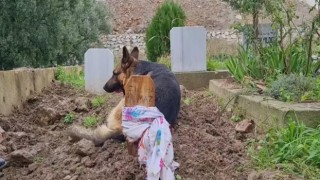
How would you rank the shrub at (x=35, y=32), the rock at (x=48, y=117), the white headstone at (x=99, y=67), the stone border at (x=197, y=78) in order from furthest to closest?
the shrub at (x=35, y=32) → the stone border at (x=197, y=78) → the white headstone at (x=99, y=67) → the rock at (x=48, y=117)

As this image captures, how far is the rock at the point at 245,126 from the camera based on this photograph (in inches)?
180

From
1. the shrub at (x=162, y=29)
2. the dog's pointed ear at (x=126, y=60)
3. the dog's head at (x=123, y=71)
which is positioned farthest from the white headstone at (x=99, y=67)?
the shrub at (x=162, y=29)

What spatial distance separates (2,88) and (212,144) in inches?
128

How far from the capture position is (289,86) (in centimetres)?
484

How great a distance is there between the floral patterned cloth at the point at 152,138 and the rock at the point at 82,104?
97.3 inches

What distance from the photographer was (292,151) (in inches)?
149

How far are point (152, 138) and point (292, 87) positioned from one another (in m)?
1.69

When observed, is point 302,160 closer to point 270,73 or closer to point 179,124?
point 179,124

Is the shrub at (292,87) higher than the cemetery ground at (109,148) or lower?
higher

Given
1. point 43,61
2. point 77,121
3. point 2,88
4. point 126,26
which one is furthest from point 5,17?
point 126,26

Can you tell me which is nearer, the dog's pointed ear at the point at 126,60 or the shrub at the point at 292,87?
the dog's pointed ear at the point at 126,60

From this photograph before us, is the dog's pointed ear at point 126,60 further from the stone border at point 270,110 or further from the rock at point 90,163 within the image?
the stone border at point 270,110

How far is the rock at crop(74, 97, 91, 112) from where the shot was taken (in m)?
6.31

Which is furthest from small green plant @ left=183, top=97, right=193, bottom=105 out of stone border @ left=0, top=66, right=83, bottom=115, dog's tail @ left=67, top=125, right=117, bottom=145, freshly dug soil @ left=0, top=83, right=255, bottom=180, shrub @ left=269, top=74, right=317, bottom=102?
stone border @ left=0, top=66, right=83, bottom=115
